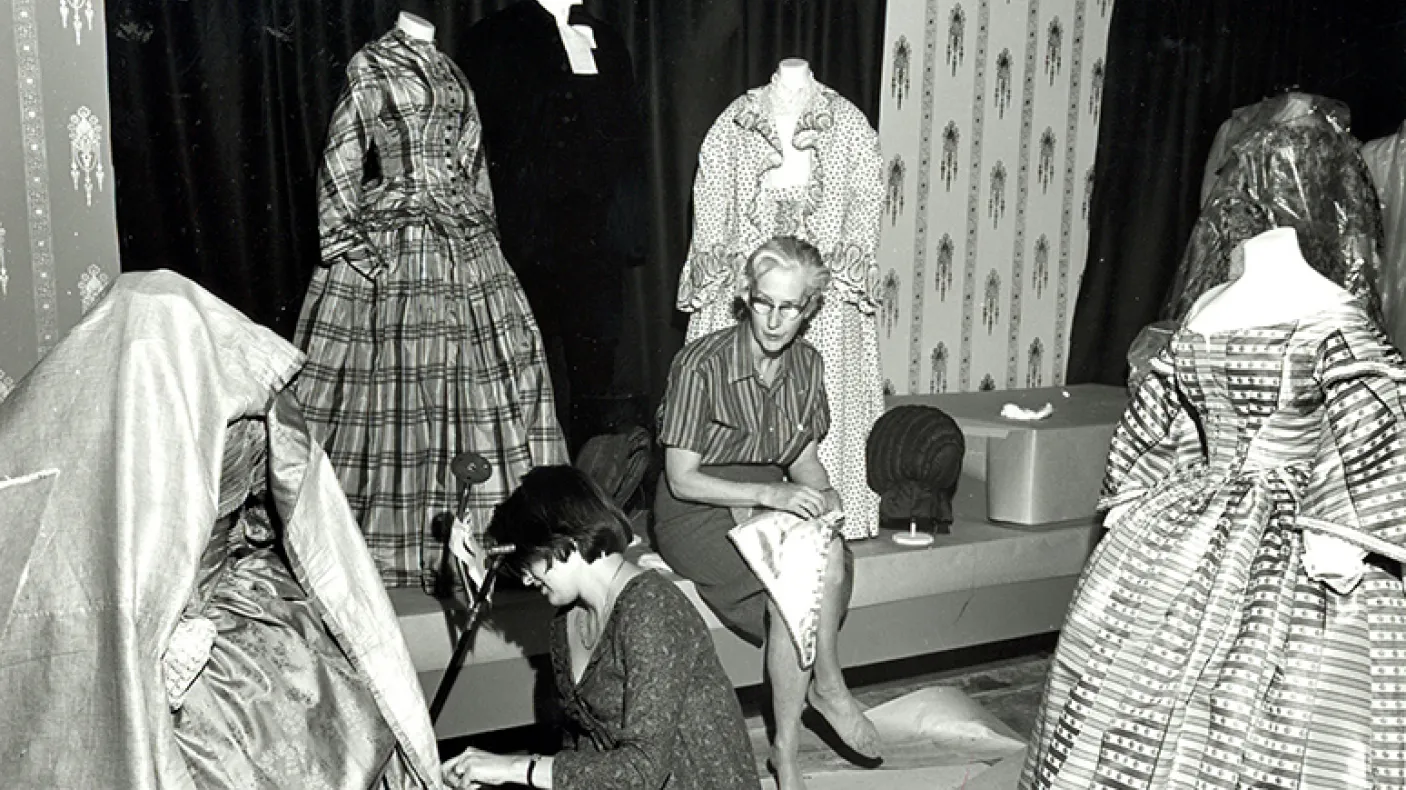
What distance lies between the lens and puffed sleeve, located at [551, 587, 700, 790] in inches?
79.8

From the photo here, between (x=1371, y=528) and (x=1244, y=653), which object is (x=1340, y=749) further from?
(x=1371, y=528)

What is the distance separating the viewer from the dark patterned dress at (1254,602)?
87.1 inches

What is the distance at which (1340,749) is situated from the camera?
7.19 feet

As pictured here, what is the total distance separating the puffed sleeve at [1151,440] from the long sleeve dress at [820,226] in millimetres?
1130

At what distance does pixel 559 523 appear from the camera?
2154 mm

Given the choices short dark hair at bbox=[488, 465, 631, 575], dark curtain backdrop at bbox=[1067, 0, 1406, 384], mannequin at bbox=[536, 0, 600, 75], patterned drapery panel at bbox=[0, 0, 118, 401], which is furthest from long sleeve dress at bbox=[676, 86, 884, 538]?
dark curtain backdrop at bbox=[1067, 0, 1406, 384]

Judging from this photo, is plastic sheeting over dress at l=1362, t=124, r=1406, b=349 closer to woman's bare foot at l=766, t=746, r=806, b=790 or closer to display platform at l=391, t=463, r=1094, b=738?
display platform at l=391, t=463, r=1094, b=738

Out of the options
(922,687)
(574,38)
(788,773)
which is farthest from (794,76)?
(788,773)

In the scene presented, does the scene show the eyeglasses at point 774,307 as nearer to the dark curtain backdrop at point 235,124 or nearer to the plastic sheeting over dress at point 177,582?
the dark curtain backdrop at point 235,124

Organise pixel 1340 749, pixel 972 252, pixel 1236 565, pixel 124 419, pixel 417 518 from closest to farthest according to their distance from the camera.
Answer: pixel 124 419, pixel 1340 749, pixel 1236 565, pixel 417 518, pixel 972 252

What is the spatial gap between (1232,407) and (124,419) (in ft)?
6.09

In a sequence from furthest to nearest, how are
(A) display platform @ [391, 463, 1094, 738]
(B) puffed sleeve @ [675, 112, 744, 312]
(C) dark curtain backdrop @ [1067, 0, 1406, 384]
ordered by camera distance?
(C) dark curtain backdrop @ [1067, 0, 1406, 384] → (B) puffed sleeve @ [675, 112, 744, 312] → (A) display platform @ [391, 463, 1094, 738]

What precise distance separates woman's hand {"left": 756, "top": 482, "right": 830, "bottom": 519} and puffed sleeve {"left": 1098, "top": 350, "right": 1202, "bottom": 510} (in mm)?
594

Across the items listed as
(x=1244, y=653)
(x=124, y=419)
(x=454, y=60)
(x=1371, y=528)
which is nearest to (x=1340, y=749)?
(x=1244, y=653)
